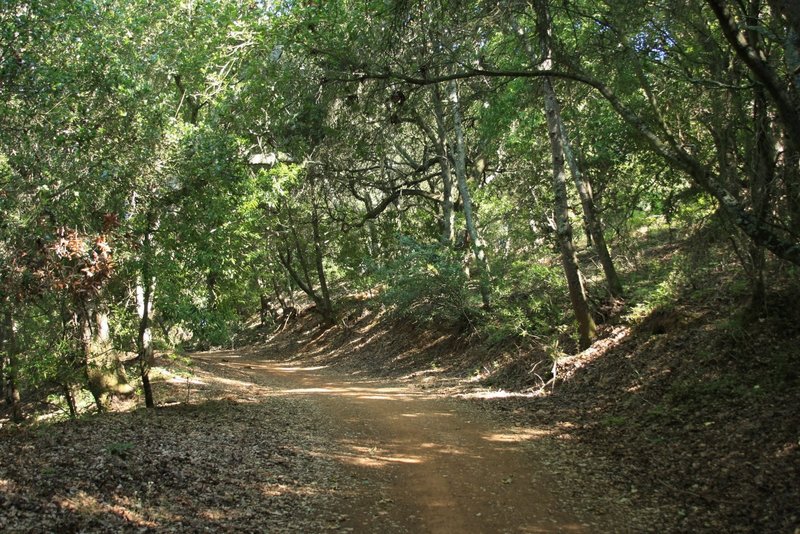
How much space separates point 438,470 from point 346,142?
519 inches

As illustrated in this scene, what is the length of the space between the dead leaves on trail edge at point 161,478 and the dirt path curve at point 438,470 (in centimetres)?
53

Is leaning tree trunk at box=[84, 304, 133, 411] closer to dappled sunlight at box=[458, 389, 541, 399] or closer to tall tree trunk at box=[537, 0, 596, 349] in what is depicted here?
dappled sunlight at box=[458, 389, 541, 399]

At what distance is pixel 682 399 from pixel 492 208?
768 inches

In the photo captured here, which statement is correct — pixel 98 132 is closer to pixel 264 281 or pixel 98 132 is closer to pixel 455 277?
pixel 455 277

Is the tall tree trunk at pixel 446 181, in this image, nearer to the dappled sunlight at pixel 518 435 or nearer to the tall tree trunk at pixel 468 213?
the tall tree trunk at pixel 468 213

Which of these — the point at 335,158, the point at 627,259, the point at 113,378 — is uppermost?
the point at 335,158

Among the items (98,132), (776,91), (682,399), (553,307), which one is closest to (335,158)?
(553,307)

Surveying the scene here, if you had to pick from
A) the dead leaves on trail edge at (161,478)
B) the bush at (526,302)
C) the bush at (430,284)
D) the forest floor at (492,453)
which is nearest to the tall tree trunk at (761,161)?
the forest floor at (492,453)

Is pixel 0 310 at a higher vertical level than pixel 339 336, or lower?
higher

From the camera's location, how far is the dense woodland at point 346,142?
7.77 meters

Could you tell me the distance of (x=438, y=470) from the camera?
7859 mm

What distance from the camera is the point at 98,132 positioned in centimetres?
948

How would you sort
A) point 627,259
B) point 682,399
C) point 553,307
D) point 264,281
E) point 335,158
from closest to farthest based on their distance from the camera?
point 682,399 < point 553,307 < point 627,259 < point 335,158 < point 264,281

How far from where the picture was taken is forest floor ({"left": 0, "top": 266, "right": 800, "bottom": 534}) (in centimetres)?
600
